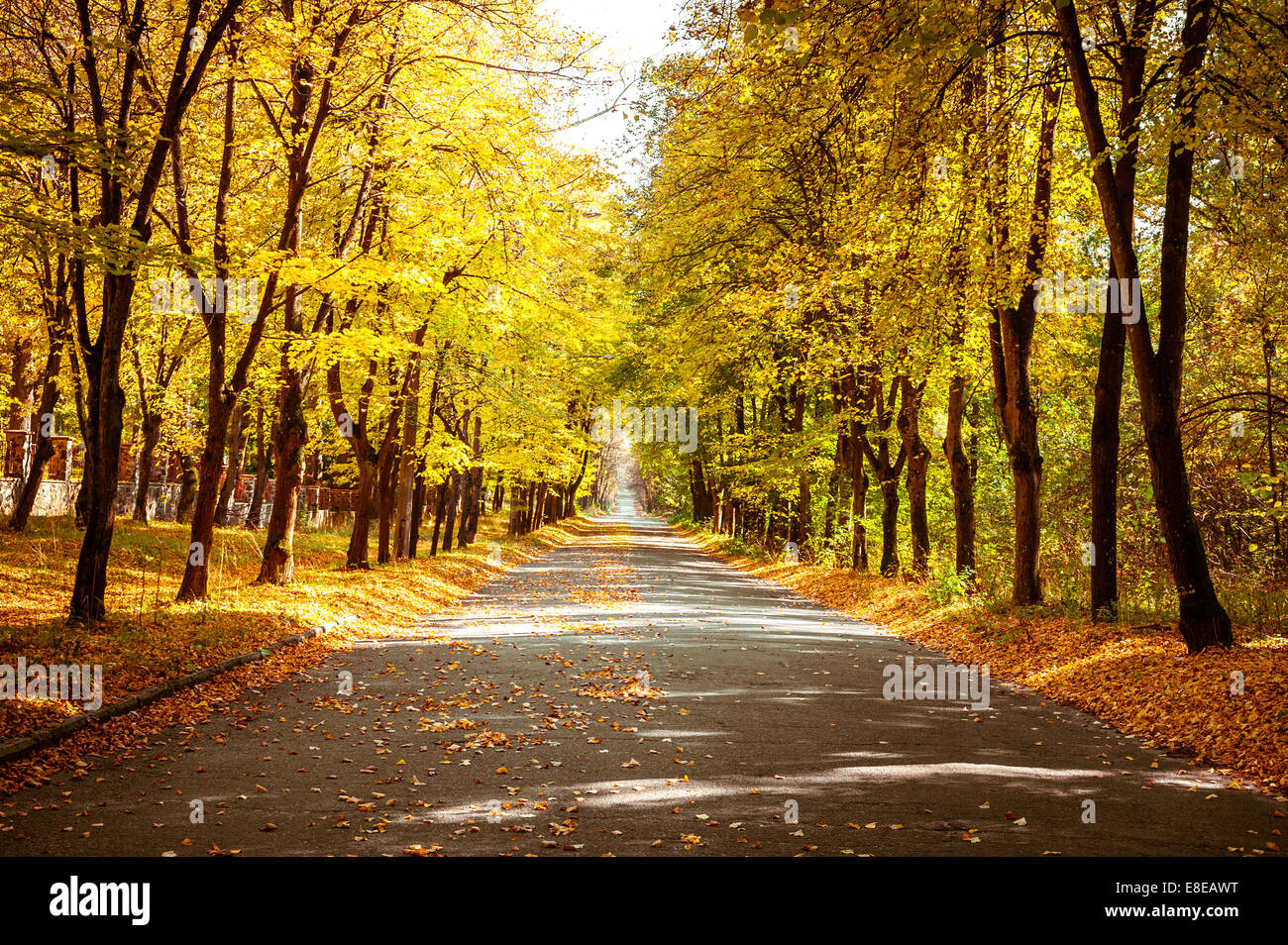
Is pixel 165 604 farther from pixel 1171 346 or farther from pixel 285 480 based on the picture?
pixel 1171 346

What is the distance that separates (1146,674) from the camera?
10031 millimetres

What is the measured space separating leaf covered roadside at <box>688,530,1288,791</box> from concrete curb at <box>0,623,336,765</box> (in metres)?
8.97

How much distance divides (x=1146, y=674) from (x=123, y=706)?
1021cm

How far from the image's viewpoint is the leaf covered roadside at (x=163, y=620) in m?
7.68

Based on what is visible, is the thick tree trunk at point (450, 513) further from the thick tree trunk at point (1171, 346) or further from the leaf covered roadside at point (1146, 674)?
the thick tree trunk at point (1171, 346)

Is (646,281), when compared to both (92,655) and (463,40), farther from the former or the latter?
(92,655)

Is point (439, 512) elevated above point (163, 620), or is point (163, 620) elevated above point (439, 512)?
point (439, 512)

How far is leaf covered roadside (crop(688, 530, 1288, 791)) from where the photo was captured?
25.3 feet

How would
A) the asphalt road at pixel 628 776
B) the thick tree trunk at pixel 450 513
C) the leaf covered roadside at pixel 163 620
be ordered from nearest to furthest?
the asphalt road at pixel 628 776 < the leaf covered roadside at pixel 163 620 < the thick tree trunk at pixel 450 513

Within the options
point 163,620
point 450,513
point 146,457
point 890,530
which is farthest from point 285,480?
point 450,513

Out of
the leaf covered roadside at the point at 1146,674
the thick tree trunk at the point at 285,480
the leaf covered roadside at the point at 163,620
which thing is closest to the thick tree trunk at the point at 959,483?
the leaf covered roadside at the point at 1146,674

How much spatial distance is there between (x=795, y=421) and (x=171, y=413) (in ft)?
68.2

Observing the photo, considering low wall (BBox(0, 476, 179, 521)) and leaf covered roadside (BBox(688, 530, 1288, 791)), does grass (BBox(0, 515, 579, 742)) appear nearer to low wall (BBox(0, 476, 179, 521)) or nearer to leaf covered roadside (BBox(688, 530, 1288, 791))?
low wall (BBox(0, 476, 179, 521))

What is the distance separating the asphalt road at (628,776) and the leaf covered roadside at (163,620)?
441 millimetres
